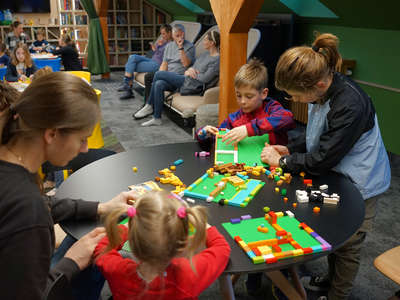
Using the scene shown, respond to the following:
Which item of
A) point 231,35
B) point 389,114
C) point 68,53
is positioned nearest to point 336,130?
point 231,35

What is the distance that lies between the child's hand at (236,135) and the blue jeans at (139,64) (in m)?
4.59

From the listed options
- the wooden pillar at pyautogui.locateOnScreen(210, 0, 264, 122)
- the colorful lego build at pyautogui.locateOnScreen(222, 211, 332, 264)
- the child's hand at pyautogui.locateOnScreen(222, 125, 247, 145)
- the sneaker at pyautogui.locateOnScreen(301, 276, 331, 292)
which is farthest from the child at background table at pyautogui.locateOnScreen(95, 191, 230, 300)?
the wooden pillar at pyautogui.locateOnScreen(210, 0, 264, 122)

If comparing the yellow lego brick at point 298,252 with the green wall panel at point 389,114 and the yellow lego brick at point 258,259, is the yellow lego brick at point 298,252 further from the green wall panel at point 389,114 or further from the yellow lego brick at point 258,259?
the green wall panel at point 389,114

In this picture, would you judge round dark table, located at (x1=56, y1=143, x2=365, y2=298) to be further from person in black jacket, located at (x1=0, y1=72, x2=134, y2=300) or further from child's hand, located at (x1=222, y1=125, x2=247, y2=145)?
person in black jacket, located at (x1=0, y1=72, x2=134, y2=300)

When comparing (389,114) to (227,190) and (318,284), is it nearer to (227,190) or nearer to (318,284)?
(318,284)

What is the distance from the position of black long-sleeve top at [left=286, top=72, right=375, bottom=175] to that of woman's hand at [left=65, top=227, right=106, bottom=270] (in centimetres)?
92

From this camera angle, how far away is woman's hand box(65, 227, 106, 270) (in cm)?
124

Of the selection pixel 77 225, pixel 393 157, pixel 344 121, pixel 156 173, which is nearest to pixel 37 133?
pixel 77 225

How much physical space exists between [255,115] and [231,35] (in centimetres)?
143

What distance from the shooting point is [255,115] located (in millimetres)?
2264

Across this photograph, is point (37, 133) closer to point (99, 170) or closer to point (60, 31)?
point (99, 170)

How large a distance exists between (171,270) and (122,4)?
9.18 m

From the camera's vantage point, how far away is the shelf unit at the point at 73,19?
9.02m

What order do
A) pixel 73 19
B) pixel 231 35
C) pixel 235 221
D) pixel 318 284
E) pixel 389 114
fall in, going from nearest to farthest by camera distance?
pixel 235 221, pixel 318 284, pixel 231 35, pixel 389 114, pixel 73 19
